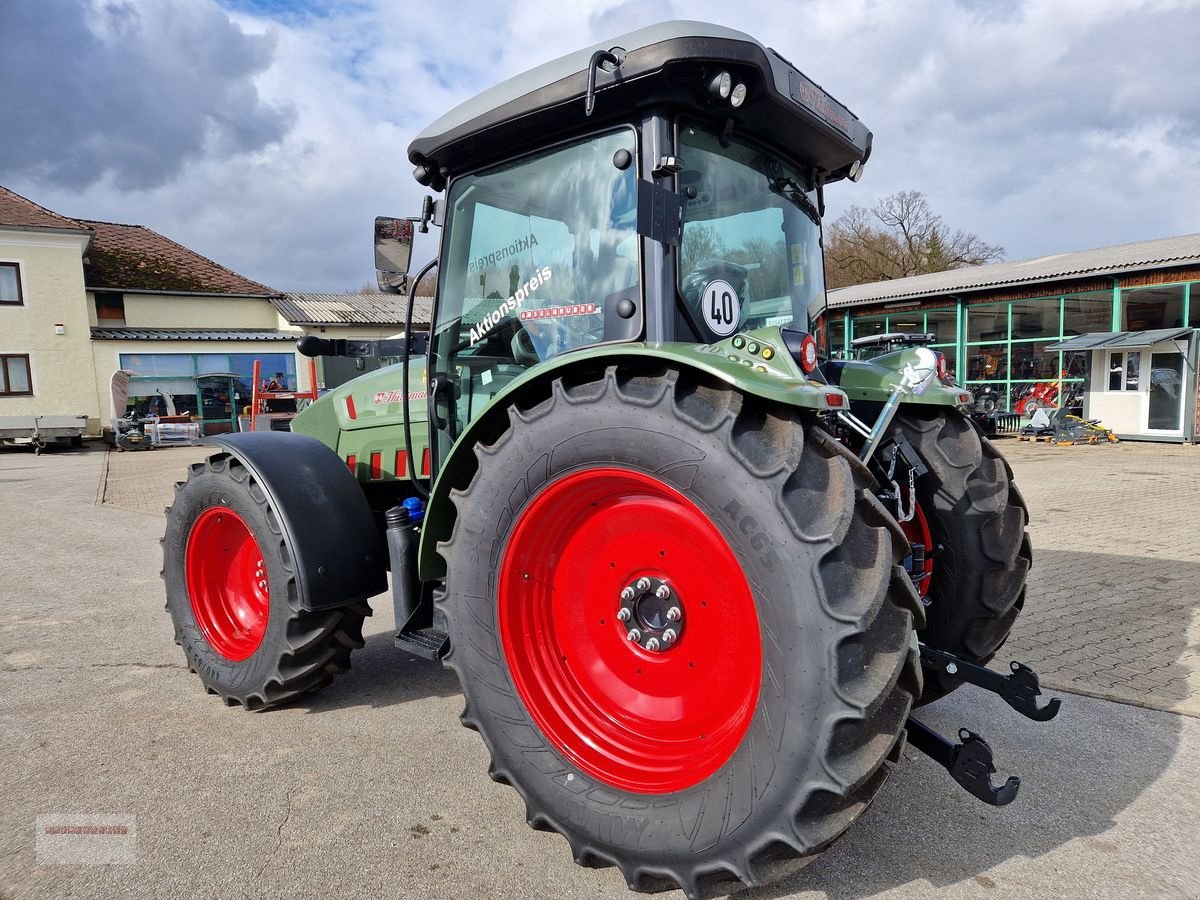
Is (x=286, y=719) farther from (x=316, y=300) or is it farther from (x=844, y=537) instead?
(x=316, y=300)

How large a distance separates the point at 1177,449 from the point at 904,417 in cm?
1483

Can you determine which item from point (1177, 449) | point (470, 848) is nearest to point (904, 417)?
point (470, 848)

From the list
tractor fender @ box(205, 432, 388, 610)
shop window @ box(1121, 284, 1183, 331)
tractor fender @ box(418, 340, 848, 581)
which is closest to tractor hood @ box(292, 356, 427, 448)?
tractor fender @ box(205, 432, 388, 610)

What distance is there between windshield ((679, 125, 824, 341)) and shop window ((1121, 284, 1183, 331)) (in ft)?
54.8

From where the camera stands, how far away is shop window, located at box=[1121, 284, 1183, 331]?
16.3 meters

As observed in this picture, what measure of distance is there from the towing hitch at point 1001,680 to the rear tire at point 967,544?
9.7 inches

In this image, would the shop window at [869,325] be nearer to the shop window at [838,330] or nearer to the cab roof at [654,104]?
the shop window at [838,330]

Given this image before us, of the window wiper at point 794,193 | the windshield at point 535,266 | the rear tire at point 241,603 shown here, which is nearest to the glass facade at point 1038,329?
the window wiper at point 794,193

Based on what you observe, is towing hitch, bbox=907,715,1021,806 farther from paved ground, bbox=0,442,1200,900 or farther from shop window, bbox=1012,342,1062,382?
shop window, bbox=1012,342,1062,382

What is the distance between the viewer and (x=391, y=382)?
3.53 metres

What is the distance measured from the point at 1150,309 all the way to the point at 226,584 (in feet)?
64.0

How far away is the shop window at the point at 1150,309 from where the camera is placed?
1633 cm

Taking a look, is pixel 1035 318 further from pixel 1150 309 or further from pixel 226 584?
pixel 226 584

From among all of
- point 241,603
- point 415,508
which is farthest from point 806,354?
point 241,603
